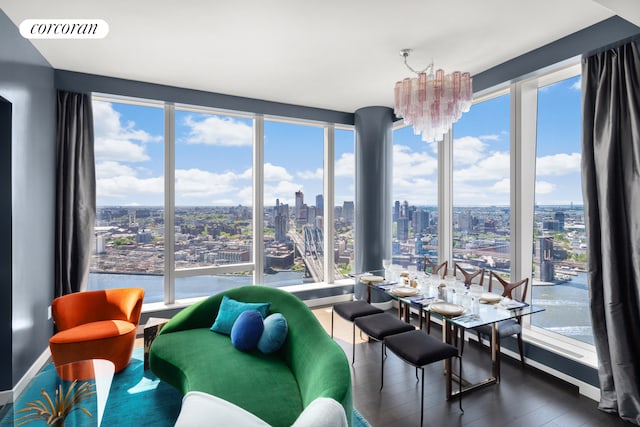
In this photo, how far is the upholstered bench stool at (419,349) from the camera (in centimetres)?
221

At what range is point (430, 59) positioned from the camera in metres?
3.01

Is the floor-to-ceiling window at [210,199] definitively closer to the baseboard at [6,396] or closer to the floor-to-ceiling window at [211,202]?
the floor-to-ceiling window at [211,202]

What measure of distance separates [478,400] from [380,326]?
0.86m

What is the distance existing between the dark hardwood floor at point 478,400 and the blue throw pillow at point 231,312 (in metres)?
0.98

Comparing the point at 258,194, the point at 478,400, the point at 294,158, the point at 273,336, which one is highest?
the point at 294,158

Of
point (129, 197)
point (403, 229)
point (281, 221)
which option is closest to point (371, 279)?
point (403, 229)

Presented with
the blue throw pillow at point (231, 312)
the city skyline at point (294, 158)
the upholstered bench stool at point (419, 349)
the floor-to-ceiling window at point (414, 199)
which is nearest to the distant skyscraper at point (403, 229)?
the floor-to-ceiling window at point (414, 199)

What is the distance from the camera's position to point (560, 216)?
2.91 meters

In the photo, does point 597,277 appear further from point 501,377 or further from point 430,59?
point 430,59

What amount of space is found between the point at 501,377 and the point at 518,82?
2.67m

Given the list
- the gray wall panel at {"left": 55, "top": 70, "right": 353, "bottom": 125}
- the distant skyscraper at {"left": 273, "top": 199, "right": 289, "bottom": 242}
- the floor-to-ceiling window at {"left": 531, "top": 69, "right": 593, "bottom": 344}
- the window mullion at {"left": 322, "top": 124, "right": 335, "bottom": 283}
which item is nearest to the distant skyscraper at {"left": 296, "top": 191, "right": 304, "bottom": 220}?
the distant skyscraper at {"left": 273, "top": 199, "right": 289, "bottom": 242}

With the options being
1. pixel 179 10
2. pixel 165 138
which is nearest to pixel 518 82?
pixel 179 10

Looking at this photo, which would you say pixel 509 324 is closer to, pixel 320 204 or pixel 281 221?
pixel 320 204

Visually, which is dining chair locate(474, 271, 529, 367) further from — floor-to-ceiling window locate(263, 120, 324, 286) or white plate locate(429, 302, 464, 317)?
floor-to-ceiling window locate(263, 120, 324, 286)
